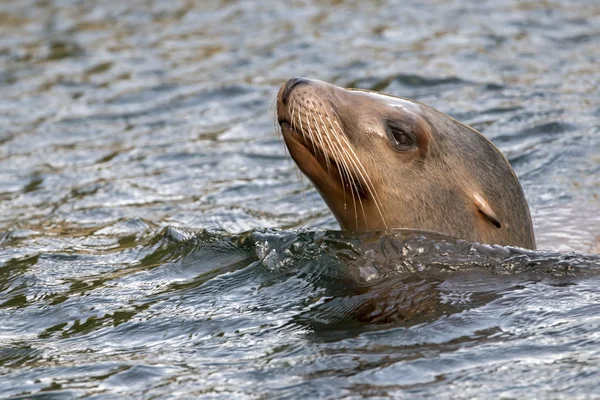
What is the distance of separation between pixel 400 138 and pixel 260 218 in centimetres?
211

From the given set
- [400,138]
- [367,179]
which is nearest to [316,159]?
[367,179]

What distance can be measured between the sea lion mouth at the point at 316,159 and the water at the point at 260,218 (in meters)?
0.31

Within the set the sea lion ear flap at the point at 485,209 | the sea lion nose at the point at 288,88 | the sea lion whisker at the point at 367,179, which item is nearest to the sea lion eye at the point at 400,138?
the sea lion whisker at the point at 367,179

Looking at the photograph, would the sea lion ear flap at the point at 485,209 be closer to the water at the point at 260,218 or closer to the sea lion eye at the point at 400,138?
the water at the point at 260,218

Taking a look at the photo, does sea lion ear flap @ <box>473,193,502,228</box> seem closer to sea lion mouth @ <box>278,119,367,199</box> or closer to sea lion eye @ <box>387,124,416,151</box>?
sea lion eye @ <box>387,124,416,151</box>

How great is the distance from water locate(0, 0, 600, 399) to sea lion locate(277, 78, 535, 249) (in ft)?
0.48

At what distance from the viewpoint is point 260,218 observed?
745 centimetres

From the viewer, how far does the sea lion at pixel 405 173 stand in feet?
17.7

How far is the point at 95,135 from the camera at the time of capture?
9820 mm

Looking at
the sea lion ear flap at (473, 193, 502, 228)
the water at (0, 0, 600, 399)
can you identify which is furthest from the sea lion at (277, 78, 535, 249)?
the water at (0, 0, 600, 399)

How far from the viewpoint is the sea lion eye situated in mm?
5520

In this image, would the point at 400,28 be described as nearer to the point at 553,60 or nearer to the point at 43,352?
the point at 553,60

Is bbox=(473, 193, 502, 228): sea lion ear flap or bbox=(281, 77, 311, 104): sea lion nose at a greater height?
bbox=(281, 77, 311, 104): sea lion nose

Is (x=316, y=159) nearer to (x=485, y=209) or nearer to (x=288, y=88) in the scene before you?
(x=288, y=88)
